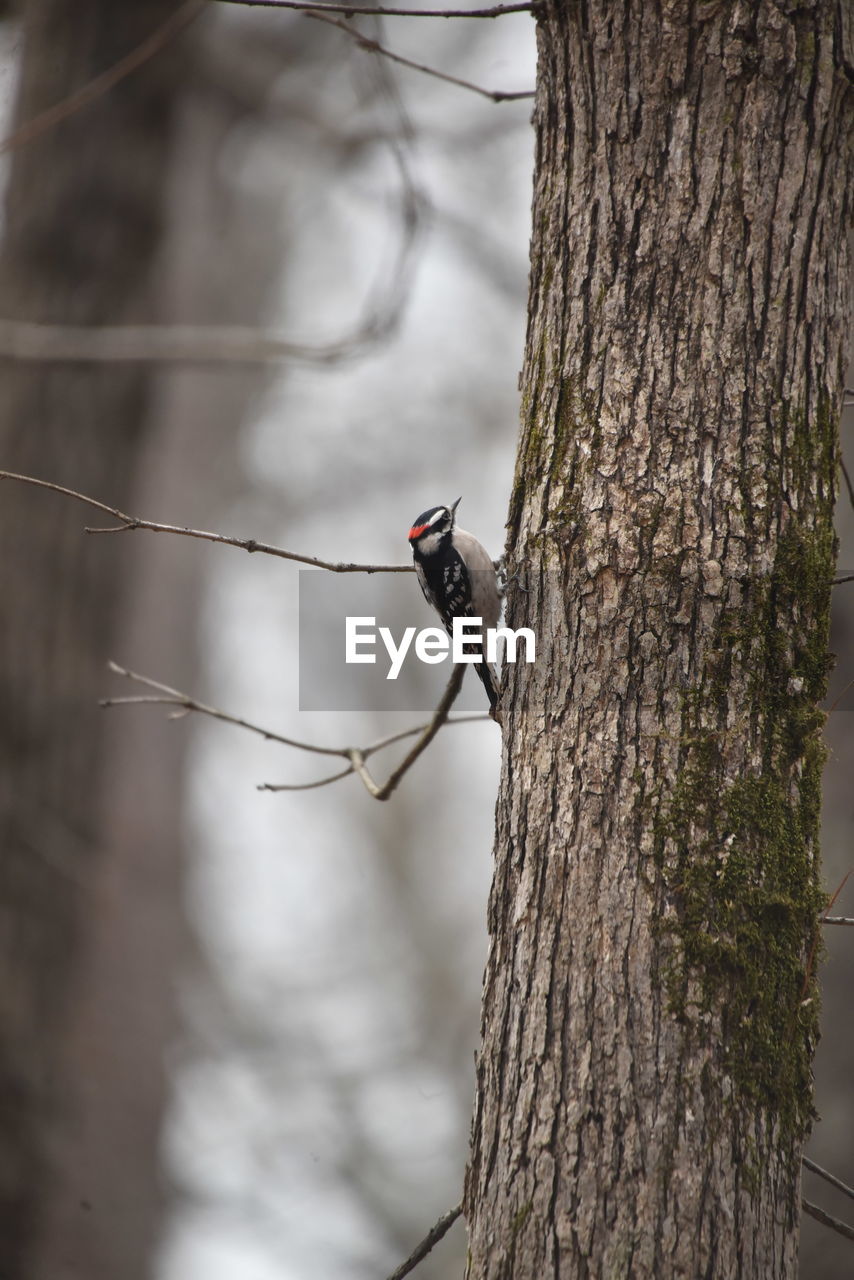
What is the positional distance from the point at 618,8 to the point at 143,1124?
256 inches

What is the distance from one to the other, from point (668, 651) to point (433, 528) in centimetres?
242

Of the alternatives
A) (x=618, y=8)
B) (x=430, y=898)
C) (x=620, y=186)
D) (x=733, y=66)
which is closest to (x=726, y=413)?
(x=620, y=186)

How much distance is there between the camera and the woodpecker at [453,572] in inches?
152

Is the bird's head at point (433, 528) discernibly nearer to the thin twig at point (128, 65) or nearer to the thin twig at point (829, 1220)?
the thin twig at point (128, 65)

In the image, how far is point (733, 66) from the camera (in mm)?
2074

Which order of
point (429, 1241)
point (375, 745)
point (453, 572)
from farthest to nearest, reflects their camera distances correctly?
point (453, 572)
point (375, 745)
point (429, 1241)

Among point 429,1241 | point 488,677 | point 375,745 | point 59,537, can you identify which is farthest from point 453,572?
point 429,1241

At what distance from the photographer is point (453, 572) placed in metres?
4.05

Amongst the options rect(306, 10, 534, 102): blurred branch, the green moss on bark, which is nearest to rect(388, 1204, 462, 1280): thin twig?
the green moss on bark

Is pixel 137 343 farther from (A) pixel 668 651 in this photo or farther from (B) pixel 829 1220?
(B) pixel 829 1220

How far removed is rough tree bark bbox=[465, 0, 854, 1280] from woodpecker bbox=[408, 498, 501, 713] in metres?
1.63

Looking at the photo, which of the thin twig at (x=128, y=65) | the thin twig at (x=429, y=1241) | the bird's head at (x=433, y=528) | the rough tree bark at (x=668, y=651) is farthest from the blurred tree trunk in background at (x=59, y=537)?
the rough tree bark at (x=668, y=651)

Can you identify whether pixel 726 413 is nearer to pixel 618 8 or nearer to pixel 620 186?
pixel 620 186

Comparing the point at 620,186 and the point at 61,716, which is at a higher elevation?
the point at 620,186
